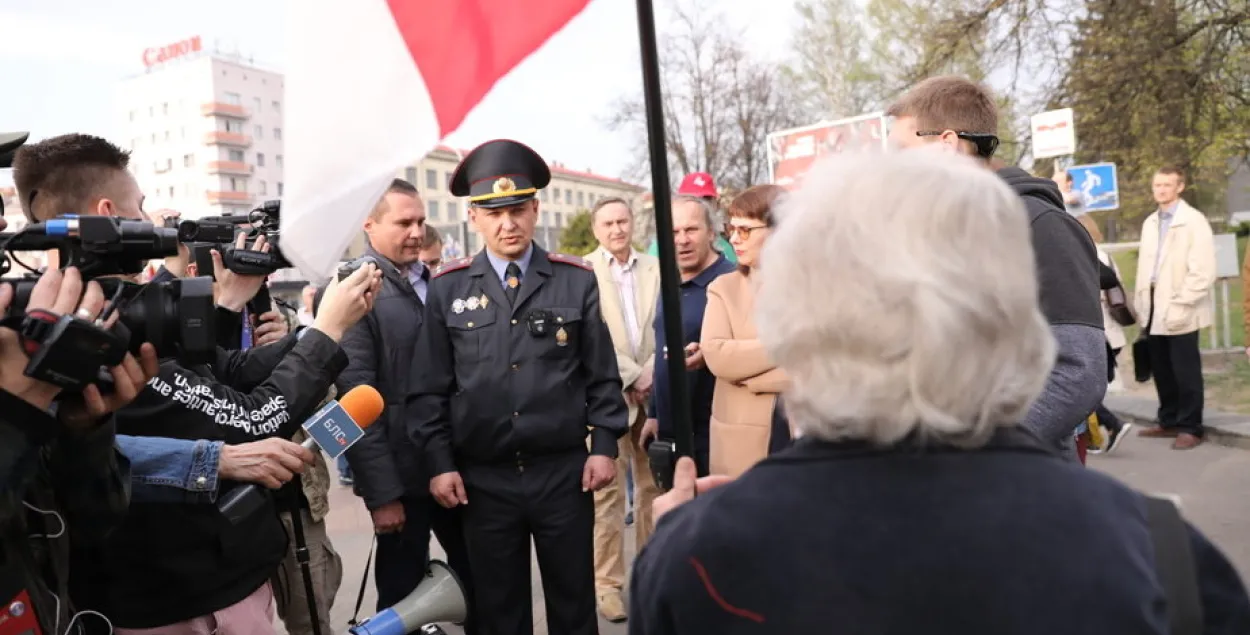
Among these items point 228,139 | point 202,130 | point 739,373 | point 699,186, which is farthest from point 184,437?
point 202,130

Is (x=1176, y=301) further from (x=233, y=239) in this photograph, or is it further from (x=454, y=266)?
Result: (x=233, y=239)

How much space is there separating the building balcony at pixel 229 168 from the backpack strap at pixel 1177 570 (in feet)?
293

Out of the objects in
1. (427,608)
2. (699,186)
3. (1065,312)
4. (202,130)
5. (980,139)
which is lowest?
(427,608)

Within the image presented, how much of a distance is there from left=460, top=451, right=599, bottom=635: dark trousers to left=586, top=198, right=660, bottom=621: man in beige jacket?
132cm

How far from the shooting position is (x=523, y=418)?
3.48 metres

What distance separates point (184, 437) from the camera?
253 centimetres

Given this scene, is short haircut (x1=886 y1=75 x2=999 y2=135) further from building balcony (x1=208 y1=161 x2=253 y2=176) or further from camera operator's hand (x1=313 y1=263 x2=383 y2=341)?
building balcony (x1=208 y1=161 x2=253 y2=176)

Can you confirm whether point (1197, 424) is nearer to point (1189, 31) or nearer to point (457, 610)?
point (457, 610)

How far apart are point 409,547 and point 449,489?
60 cm

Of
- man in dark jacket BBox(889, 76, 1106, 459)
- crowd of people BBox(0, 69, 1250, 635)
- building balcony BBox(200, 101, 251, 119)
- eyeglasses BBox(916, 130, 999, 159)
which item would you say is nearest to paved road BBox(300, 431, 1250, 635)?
crowd of people BBox(0, 69, 1250, 635)

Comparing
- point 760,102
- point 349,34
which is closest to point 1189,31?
point 349,34

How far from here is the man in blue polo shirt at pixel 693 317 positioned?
14.3ft

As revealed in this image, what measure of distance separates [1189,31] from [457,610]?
13.3 metres

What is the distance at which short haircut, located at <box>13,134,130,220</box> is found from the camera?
2588mm
